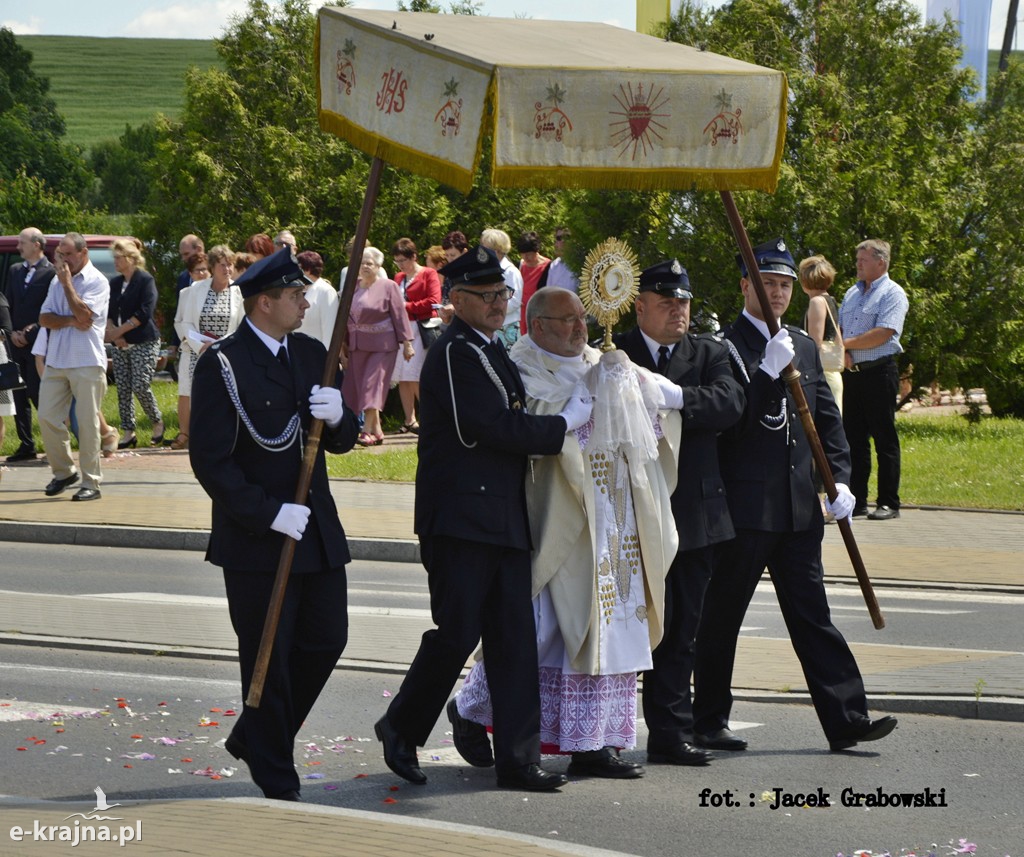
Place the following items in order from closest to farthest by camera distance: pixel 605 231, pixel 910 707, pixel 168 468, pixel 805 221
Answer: pixel 910 707
pixel 168 468
pixel 805 221
pixel 605 231

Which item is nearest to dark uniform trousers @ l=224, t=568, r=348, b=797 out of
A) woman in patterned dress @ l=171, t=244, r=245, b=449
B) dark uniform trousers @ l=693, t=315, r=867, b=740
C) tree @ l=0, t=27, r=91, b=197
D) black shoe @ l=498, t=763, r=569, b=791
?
black shoe @ l=498, t=763, r=569, b=791

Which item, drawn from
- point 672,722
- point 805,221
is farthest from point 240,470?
point 805,221

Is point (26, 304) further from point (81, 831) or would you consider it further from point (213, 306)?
point (81, 831)

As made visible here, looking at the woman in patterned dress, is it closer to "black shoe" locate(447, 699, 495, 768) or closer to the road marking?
the road marking

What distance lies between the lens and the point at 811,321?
41.3ft

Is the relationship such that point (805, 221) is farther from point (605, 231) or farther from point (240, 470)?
point (240, 470)

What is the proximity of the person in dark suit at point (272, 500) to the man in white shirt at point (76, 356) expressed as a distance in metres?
8.21

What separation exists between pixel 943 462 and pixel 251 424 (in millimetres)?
11386

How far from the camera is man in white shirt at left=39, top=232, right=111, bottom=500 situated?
1408 cm

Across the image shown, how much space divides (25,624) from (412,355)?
8151 mm

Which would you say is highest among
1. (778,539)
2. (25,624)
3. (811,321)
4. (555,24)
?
(555,24)

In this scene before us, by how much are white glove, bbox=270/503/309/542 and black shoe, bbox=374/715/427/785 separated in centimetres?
103

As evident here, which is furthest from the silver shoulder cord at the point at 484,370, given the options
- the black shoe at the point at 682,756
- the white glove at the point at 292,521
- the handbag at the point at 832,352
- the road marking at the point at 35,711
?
the handbag at the point at 832,352

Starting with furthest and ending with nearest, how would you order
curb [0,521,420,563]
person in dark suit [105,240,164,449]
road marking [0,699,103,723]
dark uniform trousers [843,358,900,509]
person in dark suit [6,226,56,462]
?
person in dark suit [105,240,164,449]
person in dark suit [6,226,56,462]
dark uniform trousers [843,358,900,509]
curb [0,521,420,563]
road marking [0,699,103,723]
